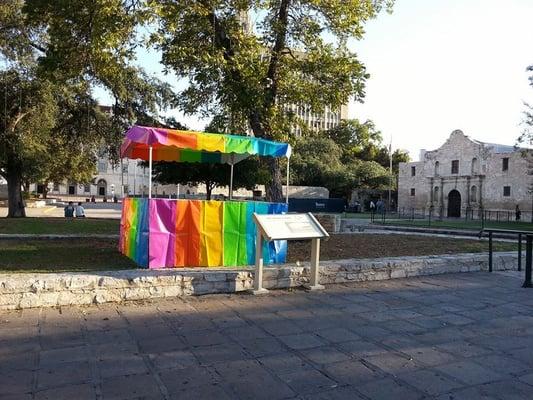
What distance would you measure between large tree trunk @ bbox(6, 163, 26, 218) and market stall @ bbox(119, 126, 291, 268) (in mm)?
18441

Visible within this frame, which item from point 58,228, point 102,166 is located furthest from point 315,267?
point 102,166

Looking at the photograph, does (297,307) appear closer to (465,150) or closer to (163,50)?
(163,50)

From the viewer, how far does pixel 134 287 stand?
6.49 meters

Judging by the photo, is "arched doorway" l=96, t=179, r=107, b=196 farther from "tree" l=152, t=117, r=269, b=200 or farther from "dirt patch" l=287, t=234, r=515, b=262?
"dirt patch" l=287, t=234, r=515, b=262

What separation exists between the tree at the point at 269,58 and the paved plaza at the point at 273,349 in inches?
220

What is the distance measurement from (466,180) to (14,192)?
150 feet

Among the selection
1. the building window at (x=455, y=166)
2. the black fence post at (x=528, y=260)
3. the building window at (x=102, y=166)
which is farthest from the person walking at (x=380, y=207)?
the building window at (x=102, y=166)

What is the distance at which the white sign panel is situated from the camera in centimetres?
704

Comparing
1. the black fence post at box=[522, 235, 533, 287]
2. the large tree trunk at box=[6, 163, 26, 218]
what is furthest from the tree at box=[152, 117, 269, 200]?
the black fence post at box=[522, 235, 533, 287]

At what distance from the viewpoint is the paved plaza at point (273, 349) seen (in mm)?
3770

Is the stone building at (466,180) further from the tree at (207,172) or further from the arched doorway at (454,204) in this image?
the tree at (207,172)

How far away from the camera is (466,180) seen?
55.1 m

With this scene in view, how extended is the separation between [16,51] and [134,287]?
16726 mm

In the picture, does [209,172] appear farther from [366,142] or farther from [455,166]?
[366,142]
